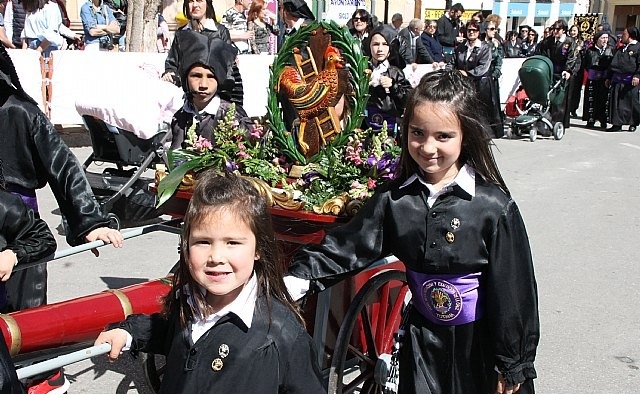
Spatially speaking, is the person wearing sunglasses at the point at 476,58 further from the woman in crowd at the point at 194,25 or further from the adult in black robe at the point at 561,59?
the woman in crowd at the point at 194,25

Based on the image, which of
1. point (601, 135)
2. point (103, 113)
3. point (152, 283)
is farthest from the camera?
point (601, 135)

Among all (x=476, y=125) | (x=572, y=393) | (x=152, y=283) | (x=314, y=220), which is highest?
(x=476, y=125)

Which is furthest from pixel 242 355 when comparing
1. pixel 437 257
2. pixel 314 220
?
pixel 314 220

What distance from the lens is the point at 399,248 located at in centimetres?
246

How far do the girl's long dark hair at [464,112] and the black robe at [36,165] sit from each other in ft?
4.38

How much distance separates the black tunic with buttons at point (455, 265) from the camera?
2.32 m

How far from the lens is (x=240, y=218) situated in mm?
1863

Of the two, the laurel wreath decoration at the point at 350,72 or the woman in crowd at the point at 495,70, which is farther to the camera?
the woman in crowd at the point at 495,70

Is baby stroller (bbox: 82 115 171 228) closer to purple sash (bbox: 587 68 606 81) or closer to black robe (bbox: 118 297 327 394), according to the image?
black robe (bbox: 118 297 327 394)

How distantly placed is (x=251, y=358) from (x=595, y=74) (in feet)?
42.7

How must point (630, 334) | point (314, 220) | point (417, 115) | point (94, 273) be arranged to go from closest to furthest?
1. point (417, 115)
2. point (314, 220)
3. point (630, 334)
4. point (94, 273)

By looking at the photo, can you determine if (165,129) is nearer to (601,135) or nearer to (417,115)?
(417,115)

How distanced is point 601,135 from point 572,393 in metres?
9.89

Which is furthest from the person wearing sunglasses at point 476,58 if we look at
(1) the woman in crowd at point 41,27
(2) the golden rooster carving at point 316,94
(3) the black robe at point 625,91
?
(2) the golden rooster carving at point 316,94
